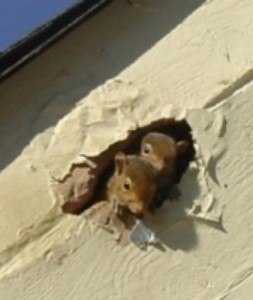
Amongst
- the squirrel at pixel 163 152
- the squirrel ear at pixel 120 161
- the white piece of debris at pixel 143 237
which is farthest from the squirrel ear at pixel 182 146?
the white piece of debris at pixel 143 237

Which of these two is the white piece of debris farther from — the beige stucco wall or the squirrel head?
the squirrel head

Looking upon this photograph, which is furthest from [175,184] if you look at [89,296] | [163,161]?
[89,296]

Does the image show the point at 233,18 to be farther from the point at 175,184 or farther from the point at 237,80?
the point at 175,184

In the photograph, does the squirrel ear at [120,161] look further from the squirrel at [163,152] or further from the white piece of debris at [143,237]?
the white piece of debris at [143,237]

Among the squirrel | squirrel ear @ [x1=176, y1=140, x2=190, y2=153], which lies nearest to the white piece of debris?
the squirrel

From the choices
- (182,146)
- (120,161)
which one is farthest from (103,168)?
(182,146)

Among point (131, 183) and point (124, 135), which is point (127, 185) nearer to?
point (131, 183)
